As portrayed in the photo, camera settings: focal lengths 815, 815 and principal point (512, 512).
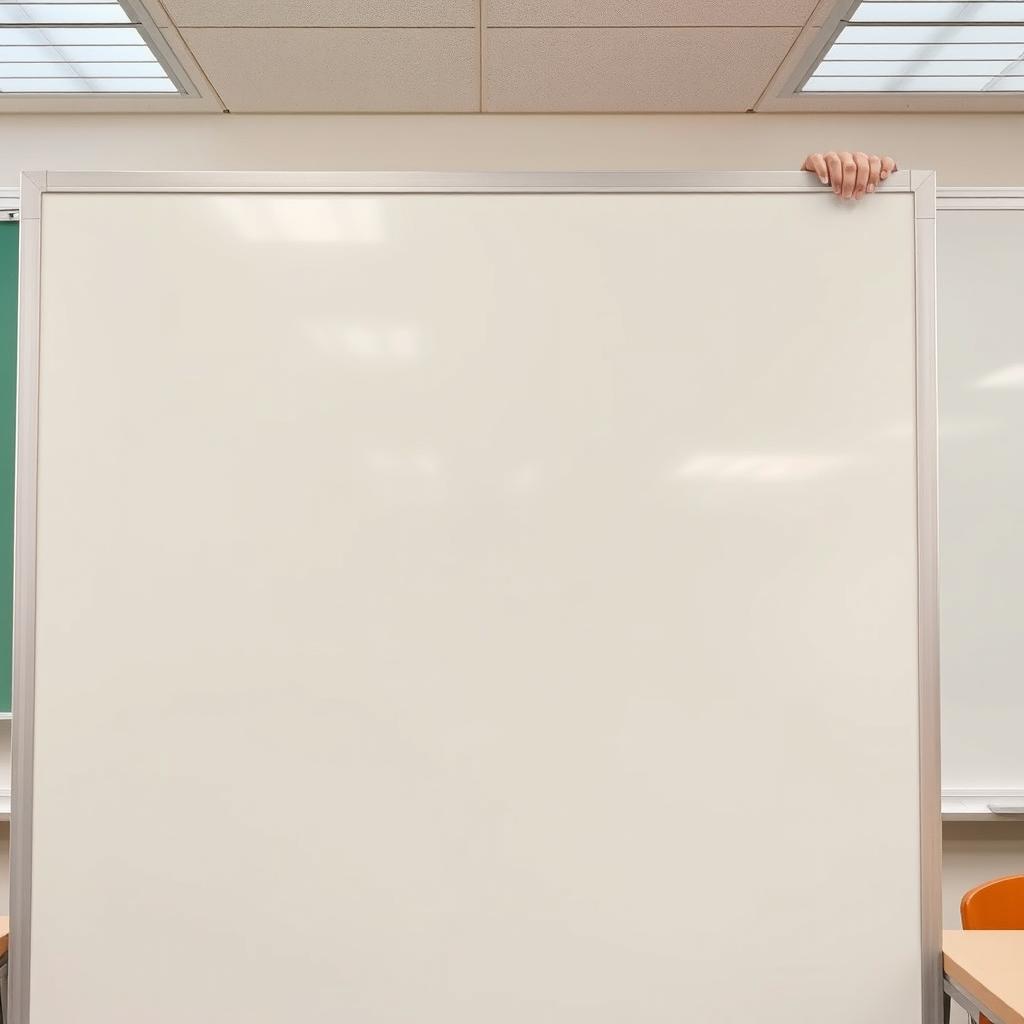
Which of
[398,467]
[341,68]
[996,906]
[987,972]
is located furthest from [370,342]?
[996,906]

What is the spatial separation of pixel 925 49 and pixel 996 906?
2039mm

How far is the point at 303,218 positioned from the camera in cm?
145

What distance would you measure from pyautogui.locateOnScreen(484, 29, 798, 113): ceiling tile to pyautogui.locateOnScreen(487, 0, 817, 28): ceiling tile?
0.03 meters

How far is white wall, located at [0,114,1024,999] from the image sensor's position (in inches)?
92.5

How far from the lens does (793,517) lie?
4.74ft

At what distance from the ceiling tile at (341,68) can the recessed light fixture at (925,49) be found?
940 millimetres

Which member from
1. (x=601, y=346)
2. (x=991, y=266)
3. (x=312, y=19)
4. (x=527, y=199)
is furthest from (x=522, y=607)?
(x=991, y=266)

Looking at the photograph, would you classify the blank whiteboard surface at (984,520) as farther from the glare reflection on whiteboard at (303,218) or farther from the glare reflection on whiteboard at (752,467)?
the glare reflection on whiteboard at (303,218)

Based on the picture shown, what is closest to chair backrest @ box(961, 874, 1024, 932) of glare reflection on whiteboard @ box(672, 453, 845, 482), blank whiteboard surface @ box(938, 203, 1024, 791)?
blank whiteboard surface @ box(938, 203, 1024, 791)

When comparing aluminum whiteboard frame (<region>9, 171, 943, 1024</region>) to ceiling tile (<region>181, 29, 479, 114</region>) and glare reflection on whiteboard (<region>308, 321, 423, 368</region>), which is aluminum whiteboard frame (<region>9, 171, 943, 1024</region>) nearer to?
glare reflection on whiteboard (<region>308, 321, 423, 368</region>)

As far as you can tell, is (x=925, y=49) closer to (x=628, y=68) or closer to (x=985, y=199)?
(x=985, y=199)

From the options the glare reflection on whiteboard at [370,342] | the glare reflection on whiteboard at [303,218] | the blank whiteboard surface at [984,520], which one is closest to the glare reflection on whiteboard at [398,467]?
the glare reflection on whiteboard at [370,342]

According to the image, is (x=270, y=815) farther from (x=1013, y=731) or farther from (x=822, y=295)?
(x=1013, y=731)

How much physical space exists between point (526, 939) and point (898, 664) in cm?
81
